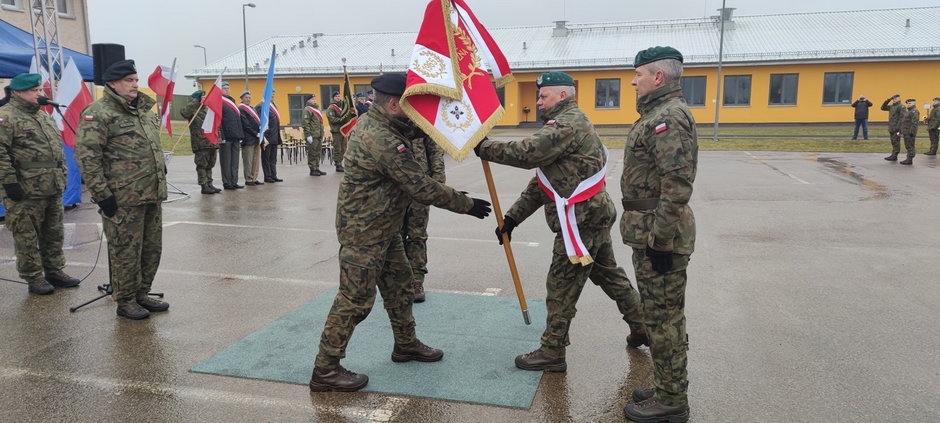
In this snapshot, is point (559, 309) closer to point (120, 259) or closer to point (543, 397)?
point (543, 397)

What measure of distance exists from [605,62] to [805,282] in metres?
31.0

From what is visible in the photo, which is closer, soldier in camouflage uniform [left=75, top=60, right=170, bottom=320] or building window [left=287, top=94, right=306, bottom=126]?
soldier in camouflage uniform [left=75, top=60, right=170, bottom=320]

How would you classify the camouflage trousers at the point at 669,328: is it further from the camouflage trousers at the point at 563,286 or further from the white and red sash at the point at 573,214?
the camouflage trousers at the point at 563,286

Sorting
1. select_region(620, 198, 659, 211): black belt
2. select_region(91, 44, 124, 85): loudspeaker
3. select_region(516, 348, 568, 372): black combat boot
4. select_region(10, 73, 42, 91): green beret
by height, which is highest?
select_region(91, 44, 124, 85): loudspeaker

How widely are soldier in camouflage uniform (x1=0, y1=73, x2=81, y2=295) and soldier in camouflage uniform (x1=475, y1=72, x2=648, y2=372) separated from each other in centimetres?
462

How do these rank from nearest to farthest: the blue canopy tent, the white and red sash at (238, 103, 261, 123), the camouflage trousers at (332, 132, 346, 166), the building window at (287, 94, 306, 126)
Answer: the blue canopy tent, the white and red sash at (238, 103, 261, 123), the camouflage trousers at (332, 132, 346, 166), the building window at (287, 94, 306, 126)

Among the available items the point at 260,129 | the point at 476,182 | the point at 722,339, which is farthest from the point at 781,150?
the point at 722,339

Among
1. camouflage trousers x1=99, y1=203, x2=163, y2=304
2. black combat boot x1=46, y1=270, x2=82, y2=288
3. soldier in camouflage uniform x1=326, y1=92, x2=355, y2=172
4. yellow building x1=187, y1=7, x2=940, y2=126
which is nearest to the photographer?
camouflage trousers x1=99, y1=203, x2=163, y2=304

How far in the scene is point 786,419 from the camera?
11.8ft

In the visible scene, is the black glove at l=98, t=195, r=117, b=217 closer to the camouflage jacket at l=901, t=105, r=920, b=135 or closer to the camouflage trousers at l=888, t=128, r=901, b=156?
the camouflage trousers at l=888, t=128, r=901, b=156

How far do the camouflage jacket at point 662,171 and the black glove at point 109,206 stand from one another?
3.93 m

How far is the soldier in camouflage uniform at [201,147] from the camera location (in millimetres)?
12859

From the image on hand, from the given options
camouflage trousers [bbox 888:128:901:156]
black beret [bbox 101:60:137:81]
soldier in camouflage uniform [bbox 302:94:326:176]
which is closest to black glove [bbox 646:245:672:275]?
black beret [bbox 101:60:137:81]

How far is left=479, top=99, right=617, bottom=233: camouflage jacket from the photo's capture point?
3.97 m
